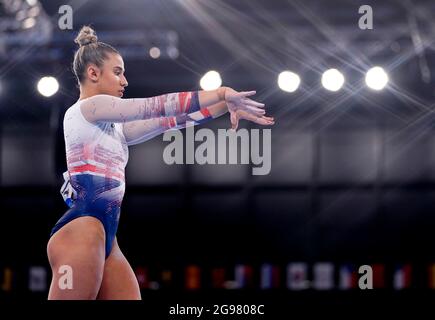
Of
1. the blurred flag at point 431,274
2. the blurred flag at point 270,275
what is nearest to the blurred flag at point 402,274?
the blurred flag at point 431,274

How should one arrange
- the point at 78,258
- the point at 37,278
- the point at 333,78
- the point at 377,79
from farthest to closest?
the point at 37,278 → the point at 333,78 → the point at 377,79 → the point at 78,258

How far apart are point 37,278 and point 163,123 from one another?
3614 millimetres

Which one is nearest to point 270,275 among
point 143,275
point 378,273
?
point 378,273

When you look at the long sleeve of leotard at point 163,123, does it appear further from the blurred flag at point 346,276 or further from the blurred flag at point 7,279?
the blurred flag at point 7,279

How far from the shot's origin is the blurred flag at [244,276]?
6.12 metres

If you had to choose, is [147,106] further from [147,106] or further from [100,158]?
[100,158]

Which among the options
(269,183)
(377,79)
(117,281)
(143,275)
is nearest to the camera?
(117,281)

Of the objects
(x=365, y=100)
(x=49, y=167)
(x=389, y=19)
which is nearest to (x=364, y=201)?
(x=365, y=100)

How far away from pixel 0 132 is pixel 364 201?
367 cm

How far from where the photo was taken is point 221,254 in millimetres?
6223

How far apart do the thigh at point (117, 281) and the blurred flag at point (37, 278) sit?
3.43 m

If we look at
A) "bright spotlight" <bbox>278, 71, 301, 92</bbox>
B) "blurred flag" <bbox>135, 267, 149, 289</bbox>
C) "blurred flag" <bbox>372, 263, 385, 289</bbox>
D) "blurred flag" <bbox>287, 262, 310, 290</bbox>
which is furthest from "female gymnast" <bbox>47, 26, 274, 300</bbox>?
"blurred flag" <bbox>372, 263, 385, 289</bbox>

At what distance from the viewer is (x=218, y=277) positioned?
20.2ft
